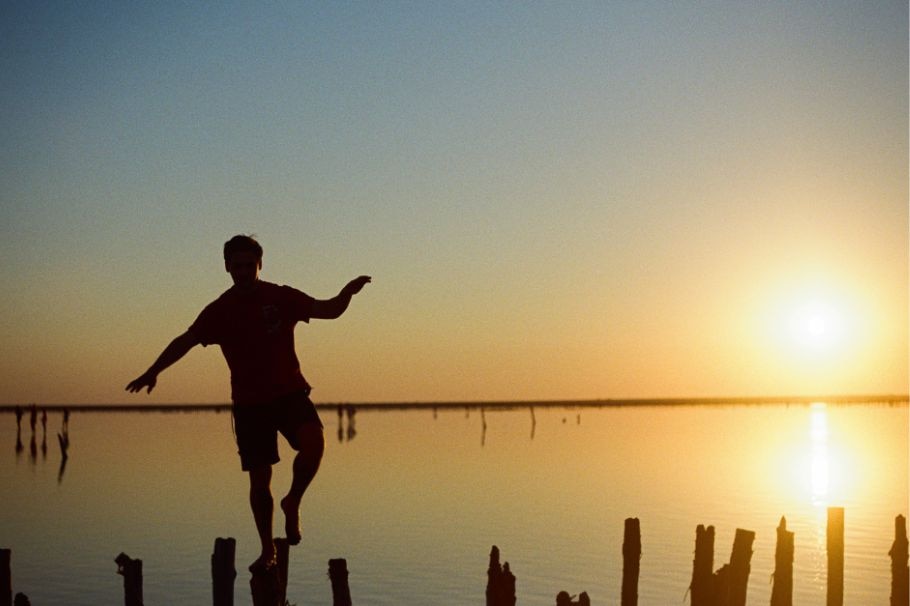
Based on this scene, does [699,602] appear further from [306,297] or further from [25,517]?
[25,517]

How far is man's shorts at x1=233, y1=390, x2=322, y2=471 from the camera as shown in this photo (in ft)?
36.0

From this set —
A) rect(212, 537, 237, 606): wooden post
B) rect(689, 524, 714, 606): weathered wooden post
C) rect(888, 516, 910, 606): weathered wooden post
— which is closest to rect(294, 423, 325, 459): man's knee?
rect(212, 537, 237, 606): wooden post

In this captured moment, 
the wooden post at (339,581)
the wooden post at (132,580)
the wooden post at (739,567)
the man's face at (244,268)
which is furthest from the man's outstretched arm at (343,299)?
the wooden post at (739,567)

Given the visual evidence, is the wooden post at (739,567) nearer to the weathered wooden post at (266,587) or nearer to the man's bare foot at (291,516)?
the man's bare foot at (291,516)

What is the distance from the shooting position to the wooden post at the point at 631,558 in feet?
54.1

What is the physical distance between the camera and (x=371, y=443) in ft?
344

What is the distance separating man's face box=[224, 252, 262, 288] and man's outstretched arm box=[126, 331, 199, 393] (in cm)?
62

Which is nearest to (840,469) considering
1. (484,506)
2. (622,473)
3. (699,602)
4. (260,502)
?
(622,473)

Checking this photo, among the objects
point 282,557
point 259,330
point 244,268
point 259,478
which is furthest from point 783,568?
point 244,268

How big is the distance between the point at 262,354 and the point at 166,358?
31.7 inches

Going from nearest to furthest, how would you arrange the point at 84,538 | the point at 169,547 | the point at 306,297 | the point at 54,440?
the point at 306,297
the point at 169,547
the point at 84,538
the point at 54,440

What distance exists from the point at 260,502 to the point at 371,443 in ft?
309

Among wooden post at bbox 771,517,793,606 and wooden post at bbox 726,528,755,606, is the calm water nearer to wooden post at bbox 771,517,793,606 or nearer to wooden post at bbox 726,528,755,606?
wooden post at bbox 771,517,793,606

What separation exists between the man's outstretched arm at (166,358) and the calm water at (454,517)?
1891cm
